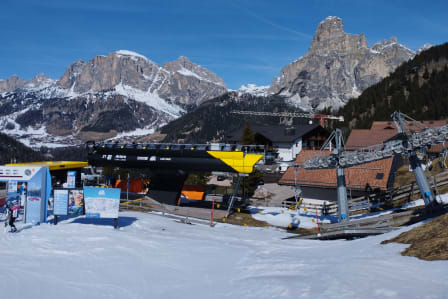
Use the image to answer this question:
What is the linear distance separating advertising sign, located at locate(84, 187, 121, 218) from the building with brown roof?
817 inches

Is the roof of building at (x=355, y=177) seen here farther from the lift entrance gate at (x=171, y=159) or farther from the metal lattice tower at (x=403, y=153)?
the metal lattice tower at (x=403, y=153)

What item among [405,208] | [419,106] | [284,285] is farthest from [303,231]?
[419,106]

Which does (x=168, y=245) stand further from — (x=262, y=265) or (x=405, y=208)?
(x=405, y=208)

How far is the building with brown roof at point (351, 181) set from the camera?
A: 36.4 meters

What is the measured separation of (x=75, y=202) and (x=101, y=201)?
7.86ft

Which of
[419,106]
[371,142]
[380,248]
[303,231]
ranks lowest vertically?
[303,231]

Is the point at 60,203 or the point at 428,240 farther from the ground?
the point at 60,203

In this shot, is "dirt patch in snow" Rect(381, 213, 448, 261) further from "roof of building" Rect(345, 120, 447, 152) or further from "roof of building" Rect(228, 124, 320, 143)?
"roof of building" Rect(228, 124, 320, 143)

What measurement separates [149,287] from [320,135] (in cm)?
9213

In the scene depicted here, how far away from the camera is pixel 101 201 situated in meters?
21.1

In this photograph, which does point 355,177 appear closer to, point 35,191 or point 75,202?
point 75,202

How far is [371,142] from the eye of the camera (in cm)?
8181

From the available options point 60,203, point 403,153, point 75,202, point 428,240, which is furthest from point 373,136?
point 60,203

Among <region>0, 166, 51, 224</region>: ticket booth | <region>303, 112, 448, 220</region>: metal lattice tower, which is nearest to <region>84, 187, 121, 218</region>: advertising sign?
<region>0, 166, 51, 224</region>: ticket booth
